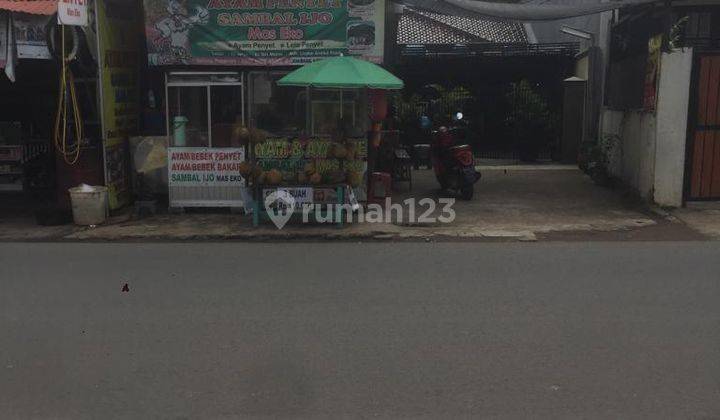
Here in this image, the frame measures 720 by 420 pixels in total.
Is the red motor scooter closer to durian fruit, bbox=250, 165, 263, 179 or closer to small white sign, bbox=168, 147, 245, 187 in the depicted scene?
small white sign, bbox=168, 147, 245, 187

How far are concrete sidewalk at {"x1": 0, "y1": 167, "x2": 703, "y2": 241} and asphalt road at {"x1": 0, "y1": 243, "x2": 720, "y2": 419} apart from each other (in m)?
1.14

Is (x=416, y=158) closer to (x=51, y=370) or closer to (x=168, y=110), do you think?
(x=168, y=110)

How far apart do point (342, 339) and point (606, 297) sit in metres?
2.51

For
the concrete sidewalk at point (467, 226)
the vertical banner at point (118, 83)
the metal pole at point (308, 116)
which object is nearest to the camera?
the concrete sidewalk at point (467, 226)

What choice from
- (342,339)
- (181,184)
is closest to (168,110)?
(181,184)

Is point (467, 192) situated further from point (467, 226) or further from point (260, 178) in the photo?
point (260, 178)

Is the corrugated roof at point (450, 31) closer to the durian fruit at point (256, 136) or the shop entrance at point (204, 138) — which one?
the shop entrance at point (204, 138)

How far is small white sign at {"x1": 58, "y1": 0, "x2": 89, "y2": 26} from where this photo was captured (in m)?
9.23

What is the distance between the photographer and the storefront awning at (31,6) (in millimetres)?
9258

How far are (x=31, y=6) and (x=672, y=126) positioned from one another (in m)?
9.24

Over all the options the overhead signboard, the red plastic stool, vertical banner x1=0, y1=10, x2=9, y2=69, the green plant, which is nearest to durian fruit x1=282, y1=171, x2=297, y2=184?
the red plastic stool

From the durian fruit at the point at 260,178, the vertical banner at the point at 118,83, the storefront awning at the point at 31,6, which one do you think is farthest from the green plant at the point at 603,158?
the storefront awning at the point at 31,6

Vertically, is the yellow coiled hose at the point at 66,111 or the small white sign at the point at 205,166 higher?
the yellow coiled hose at the point at 66,111

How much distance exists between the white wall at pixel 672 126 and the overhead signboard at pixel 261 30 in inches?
167
